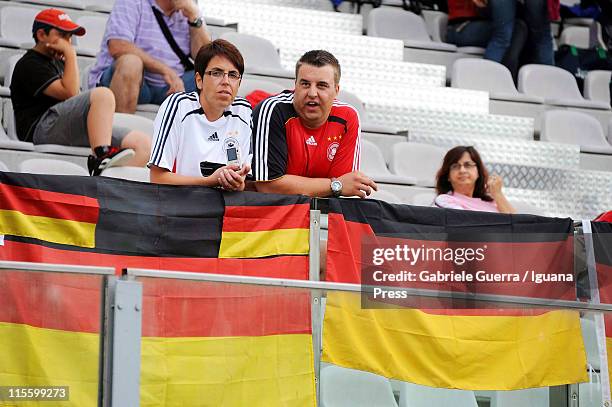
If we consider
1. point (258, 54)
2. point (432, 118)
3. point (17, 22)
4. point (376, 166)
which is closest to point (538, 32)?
point (432, 118)

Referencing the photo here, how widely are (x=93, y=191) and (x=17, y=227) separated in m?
0.32

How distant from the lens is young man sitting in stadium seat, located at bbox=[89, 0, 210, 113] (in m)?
7.79

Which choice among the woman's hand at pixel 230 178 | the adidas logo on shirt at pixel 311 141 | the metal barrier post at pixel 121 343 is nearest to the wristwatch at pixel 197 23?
the adidas logo on shirt at pixel 311 141

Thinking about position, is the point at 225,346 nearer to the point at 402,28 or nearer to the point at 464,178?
the point at 464,178

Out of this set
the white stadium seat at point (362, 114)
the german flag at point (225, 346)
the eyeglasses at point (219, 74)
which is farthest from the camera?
the white stadium seat at point (362, 114)

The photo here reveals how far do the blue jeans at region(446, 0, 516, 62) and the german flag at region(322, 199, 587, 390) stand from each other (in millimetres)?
5122

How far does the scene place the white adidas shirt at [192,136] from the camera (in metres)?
5.84

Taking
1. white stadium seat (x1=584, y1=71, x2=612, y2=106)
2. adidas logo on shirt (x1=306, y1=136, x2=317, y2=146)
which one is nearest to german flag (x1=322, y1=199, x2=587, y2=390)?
adidas logo on shirt (x1=306, y1=136, x2=317, y2=146)

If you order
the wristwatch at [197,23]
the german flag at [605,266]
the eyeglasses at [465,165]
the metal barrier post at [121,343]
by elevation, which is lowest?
the metal barrier post at [121,343]

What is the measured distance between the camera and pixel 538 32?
10.8 m

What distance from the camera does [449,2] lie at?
422 inches

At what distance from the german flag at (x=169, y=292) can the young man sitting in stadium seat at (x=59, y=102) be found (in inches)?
75.8

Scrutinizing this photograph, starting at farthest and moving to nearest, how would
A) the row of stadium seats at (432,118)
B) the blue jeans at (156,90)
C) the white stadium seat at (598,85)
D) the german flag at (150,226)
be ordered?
1. the white stadium seat at (598,85)
2. the row of stadium seats at (432,118)
3. the blue jeans at (156,90)
4. the german flag at (150,226)

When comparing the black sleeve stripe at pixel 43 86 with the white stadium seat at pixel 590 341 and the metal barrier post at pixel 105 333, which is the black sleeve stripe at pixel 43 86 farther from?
the white stadium seat at pixel 590 341
